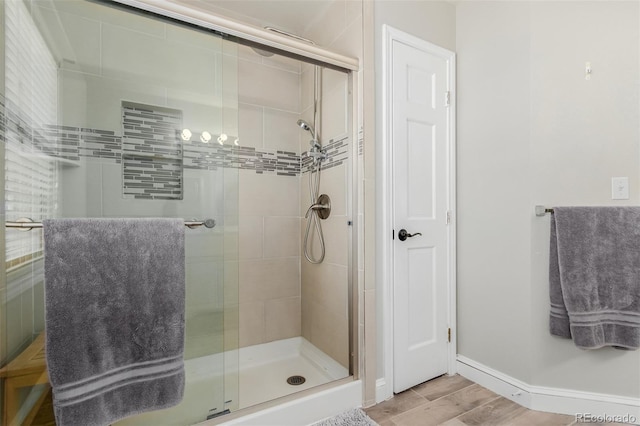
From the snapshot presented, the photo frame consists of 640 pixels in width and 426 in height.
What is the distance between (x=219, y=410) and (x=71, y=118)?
1.35m

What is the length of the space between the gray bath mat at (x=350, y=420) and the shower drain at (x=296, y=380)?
45cm

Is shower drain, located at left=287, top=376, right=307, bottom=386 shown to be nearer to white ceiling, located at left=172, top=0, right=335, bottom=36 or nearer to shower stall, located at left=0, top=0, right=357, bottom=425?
shower stall, located at left=0, top=0, right=357, bottom=425

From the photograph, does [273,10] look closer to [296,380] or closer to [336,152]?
[336,152]

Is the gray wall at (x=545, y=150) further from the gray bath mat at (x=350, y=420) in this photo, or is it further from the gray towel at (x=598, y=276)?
the gray bath mat at (x=350, y=420)

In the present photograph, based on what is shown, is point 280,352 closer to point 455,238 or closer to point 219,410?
point 219,410

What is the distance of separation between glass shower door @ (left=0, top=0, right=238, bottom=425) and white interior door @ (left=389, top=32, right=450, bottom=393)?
0.94 metres

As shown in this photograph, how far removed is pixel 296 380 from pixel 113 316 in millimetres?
1299

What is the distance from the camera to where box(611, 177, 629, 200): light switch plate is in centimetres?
161

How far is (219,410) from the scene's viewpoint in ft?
4.59

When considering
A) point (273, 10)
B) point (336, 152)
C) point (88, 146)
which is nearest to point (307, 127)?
point (336, 152)

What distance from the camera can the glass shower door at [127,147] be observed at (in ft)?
3.70

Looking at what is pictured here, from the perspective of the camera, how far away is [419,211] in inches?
76.4

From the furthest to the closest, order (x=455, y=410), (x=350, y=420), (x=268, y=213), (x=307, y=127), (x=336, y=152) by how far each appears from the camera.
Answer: (x=268, y=213), (x=307, y=127), (x=336, y=152), (x=455, y=410), (x=350, y=420)

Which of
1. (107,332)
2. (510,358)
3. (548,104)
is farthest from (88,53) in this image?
(510,358)
